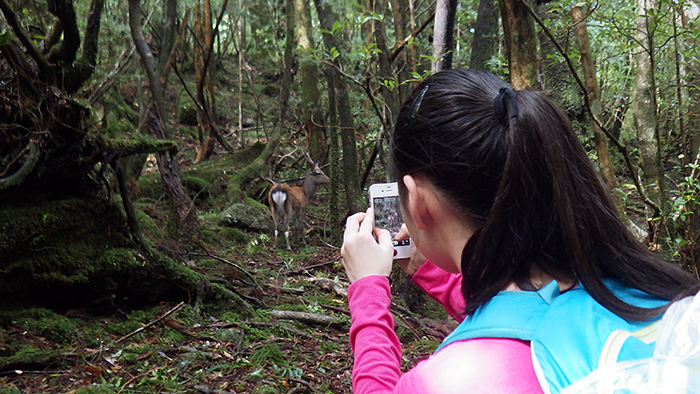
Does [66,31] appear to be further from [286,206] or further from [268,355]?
[286,206]

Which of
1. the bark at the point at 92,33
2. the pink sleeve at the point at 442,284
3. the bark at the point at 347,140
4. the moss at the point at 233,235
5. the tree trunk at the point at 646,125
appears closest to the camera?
the pink sleeve at the point at 442,284

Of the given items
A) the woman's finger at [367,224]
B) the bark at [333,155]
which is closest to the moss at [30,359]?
the woman's finger at [367,224]

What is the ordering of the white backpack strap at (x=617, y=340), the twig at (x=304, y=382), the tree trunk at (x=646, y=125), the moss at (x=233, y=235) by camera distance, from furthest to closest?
the moss at (x=233, y=235) → the tree trunk at (x=646, y=125) → the twig at (x=304, y=382) → the white backpack strap at (x=617, y=340)

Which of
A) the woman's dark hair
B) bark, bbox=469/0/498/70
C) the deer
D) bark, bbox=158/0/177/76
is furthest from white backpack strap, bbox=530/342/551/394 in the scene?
the deer

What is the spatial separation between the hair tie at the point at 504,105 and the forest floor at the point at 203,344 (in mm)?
2618

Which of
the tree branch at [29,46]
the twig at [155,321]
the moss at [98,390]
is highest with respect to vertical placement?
the tree branch at [29,46]

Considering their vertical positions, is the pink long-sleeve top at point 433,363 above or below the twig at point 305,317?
above

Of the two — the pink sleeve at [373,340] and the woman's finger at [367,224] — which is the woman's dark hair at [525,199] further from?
the woman's finger at [367,224]

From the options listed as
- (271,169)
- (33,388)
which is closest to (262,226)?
(271,169)

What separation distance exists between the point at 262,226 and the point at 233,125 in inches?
373

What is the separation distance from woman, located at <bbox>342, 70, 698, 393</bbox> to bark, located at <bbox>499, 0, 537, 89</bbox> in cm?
242

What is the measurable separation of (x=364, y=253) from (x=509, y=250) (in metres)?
0.49

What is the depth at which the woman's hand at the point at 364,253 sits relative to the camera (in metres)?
1.50

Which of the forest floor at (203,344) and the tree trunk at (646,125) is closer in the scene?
the forest floor at (203,344)
